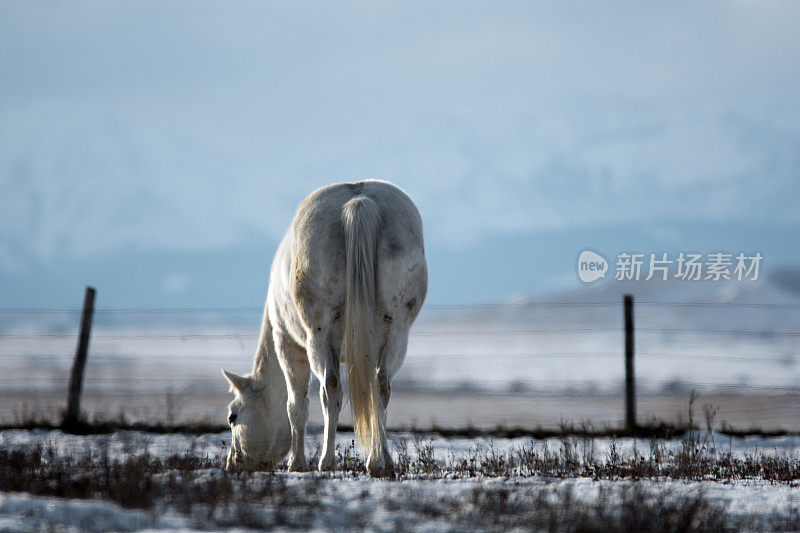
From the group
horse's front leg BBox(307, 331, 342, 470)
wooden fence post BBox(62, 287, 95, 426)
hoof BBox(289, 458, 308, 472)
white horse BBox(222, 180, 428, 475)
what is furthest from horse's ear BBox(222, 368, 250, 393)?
wooden fence post BBox(62, 287, 95, 426)

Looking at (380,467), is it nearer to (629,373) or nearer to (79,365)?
(629,373)

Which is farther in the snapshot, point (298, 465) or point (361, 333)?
point (298, 465)

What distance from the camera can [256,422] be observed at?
7.87m

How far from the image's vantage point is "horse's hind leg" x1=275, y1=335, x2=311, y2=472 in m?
7.31

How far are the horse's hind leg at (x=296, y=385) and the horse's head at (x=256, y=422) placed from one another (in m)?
0.51

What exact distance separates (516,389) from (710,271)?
5.48 m

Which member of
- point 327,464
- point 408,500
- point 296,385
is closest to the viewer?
point 408,500

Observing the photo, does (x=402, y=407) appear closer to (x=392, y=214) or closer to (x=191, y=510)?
(x=392, y=214)

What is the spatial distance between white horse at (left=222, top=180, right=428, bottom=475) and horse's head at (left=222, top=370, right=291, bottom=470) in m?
0.66

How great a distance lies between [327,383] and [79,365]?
6.71 metres

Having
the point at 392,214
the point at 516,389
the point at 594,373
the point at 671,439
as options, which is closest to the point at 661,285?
the point at 594,373

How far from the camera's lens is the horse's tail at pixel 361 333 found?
6285 mm

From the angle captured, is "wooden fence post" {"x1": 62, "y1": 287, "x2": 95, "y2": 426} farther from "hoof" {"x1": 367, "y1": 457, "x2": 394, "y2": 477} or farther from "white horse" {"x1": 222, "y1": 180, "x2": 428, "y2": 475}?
"hoof" {"x1": 367, "y1": 457, "x2": 394, "y2": 477}

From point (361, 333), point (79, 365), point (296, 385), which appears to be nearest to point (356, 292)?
point (361, 333)
